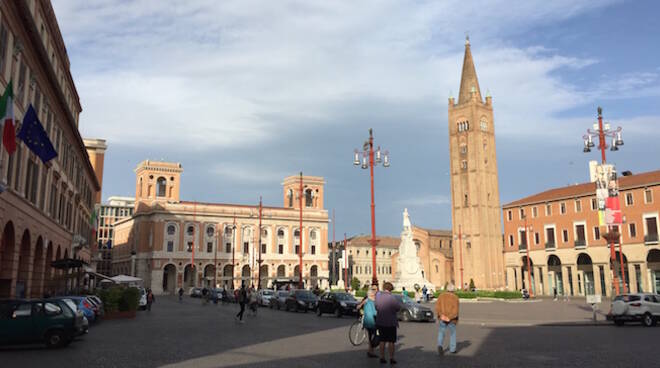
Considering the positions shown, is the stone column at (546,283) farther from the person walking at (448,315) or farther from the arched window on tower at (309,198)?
the person walking at (448,315)

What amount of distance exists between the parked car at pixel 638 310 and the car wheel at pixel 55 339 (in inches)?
823

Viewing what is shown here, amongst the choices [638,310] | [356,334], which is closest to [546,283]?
[638,310]

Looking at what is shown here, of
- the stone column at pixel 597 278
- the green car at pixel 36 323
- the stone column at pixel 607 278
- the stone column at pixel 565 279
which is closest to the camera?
the green car at pixel 36 323

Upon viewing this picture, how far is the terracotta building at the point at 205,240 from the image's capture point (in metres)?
89.9

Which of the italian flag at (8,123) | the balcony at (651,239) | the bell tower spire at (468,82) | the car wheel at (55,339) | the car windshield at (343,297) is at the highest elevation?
the bell tower spire at (468,82)

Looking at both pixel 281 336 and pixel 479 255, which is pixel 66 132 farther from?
pixel 479 255

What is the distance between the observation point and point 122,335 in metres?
18.4

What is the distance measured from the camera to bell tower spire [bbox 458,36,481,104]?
8831 centimetres

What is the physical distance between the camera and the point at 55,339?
14562 mm

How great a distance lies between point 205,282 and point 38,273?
61.5 m

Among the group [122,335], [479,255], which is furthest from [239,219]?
[122,335]

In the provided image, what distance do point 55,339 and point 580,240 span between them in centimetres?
6221

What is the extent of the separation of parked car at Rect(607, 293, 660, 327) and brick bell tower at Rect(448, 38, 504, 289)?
186 feet

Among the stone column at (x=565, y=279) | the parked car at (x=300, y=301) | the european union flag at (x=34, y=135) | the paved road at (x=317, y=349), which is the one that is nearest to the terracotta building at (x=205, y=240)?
the stone column at (x=565, y=279)
